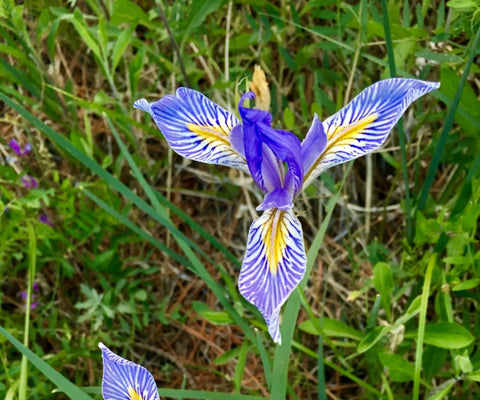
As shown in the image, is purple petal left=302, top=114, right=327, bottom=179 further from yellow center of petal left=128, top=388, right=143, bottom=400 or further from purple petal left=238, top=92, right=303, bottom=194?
yellow center of petal left=128, top=388, right=143, bottom=400

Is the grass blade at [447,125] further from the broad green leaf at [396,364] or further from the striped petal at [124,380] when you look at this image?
the striped petal at [124,380]

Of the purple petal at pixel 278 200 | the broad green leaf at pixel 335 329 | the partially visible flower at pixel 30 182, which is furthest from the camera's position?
the partially visible flower at pixel 30 182

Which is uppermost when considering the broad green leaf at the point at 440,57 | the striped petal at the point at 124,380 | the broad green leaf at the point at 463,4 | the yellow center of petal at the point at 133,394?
the broad green leaf at the point at 463,4

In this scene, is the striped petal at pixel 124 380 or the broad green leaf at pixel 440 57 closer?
the striped petal at pixel 124 380

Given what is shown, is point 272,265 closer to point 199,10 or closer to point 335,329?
point 335,329

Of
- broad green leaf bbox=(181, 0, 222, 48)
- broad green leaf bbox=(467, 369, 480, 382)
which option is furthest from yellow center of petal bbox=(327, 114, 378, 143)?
broad green leaf bbox=(181, 0, 222, 48)

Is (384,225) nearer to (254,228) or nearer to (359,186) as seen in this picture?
(359,186)

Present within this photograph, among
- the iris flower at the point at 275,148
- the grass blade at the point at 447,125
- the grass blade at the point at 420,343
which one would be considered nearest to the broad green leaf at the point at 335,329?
the grass blade at the point at 420,343
